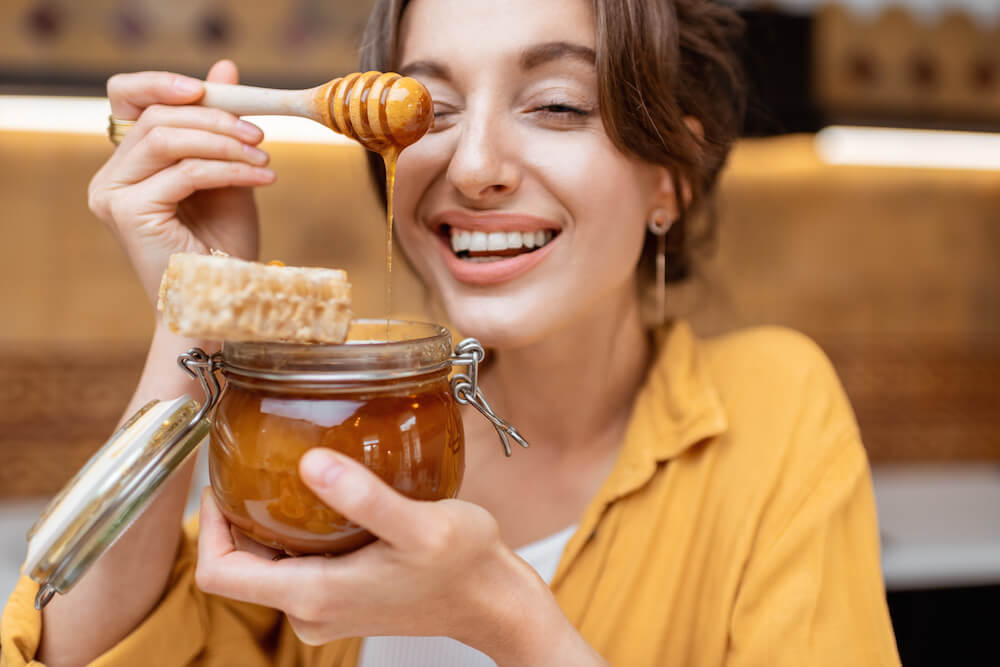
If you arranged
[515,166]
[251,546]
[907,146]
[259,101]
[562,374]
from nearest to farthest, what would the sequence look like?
[251,546] → [259,101] → [515,166] → [562,374] → [907,146]

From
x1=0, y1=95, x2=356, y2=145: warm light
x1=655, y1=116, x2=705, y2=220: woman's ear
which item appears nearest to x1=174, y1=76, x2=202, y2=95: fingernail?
x1=655, y1=116, x2=705, y2=220: woman's ear

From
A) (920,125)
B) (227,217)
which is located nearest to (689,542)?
(227,217)

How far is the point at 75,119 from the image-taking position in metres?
2.38

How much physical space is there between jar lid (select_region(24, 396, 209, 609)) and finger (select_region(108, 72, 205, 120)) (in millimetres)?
466

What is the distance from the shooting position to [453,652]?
3.91 ft

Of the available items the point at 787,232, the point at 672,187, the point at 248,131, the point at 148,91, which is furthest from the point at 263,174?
the point at 787,232

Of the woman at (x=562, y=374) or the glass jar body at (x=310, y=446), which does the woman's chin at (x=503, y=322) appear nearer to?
the woman at (x=562, y=374)

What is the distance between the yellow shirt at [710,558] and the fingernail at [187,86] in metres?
0.59

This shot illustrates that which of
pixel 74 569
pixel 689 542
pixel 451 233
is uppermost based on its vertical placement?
pixel 451 233

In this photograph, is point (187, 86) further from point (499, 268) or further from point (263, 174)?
point (499, 268)

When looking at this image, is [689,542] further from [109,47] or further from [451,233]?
[109,47]

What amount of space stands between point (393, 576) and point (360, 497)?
4.2 inches

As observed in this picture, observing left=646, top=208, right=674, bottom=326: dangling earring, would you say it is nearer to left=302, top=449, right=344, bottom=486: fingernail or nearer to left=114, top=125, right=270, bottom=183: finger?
left=114, top=125, right=270, bottom=183: finger

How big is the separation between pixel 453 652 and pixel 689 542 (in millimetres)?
383
